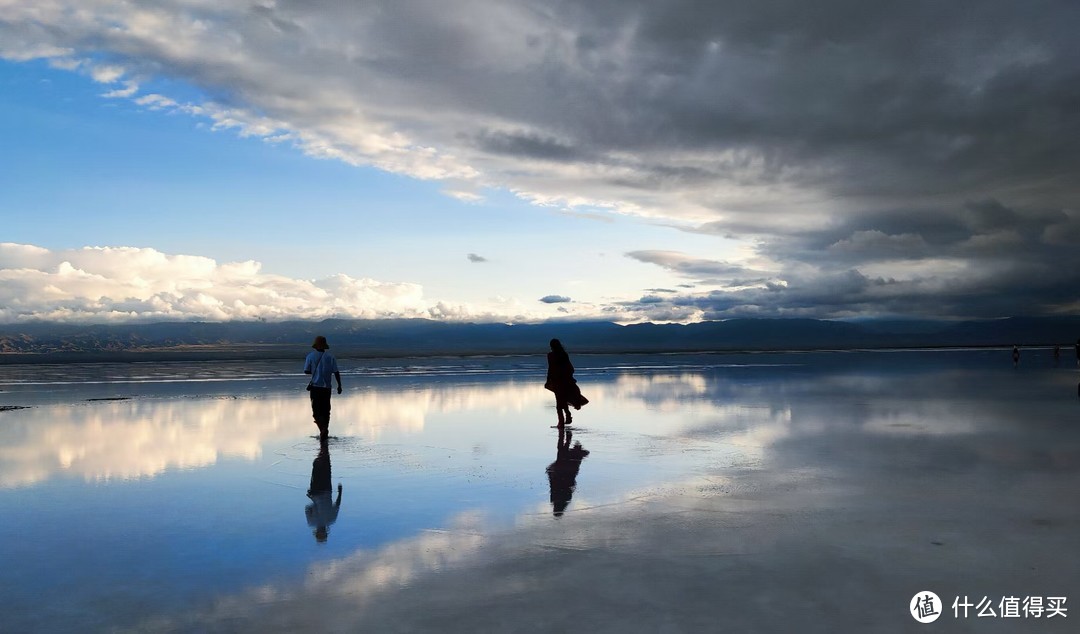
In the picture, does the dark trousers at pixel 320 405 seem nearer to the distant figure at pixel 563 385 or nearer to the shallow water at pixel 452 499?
the shallow water at pixel 452 499

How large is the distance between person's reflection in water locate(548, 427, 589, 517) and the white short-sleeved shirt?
502 cm

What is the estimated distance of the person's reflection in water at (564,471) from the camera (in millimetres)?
9055

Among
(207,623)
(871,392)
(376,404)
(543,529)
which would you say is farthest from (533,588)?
(871,392)

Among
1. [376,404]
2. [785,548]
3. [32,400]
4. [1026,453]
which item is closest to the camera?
[785,548]

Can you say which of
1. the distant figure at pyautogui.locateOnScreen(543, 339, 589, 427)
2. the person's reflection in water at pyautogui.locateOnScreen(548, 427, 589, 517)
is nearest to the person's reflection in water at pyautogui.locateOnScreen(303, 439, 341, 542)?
the person's reflection in water at pyautogui.locateOnScreen(548, 427, 589, 517)

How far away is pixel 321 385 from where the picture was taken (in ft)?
49.5

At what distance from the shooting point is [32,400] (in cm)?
2497

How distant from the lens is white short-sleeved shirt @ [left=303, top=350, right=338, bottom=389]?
1520 cm

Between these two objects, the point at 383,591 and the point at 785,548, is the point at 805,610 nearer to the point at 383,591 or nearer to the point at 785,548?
the point at 785,548

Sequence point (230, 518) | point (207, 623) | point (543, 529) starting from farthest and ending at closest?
point (230, 518)
point (543, 529)
point (207, 623)

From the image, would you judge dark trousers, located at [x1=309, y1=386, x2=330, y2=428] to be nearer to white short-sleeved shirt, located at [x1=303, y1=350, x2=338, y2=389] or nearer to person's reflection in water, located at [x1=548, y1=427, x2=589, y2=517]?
white short-sleeved shirt, located at [x1=303, y1=350, x2=338, y2=389]

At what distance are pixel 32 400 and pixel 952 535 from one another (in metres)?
27.8

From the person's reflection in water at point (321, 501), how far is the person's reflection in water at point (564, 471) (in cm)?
258

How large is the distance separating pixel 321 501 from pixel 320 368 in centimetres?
651
